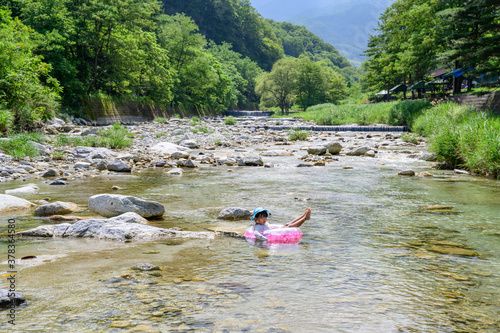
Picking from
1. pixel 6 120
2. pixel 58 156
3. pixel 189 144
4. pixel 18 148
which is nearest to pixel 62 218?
pixel 58 156

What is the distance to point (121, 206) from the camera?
257 inches

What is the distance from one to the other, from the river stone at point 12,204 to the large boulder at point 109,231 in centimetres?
187

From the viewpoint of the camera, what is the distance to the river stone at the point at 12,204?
6.93m

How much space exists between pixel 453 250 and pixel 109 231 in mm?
4793

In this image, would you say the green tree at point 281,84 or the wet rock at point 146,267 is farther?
the green tree at point 281,84

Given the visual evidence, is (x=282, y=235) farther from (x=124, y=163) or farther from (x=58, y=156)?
(x=58, y=156)

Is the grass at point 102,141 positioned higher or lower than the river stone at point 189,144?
higher

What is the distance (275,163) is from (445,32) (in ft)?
65.4

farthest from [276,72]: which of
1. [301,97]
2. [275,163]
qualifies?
[275,163]

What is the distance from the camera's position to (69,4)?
1238 inches

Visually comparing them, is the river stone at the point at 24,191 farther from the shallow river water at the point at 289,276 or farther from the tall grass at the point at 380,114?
the tall grass at the point at 380,114

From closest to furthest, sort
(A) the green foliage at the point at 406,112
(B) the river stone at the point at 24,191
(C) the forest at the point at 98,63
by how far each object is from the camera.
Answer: (B) the river stone at the point at 24,191 < (C) the forest at the point at 98,63 < (A) the green foliage at the point at 406,112

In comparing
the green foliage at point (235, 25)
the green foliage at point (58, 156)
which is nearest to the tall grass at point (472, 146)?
the green foliage at point (58, 156)

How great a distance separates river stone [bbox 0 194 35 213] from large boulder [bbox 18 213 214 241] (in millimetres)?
1866
